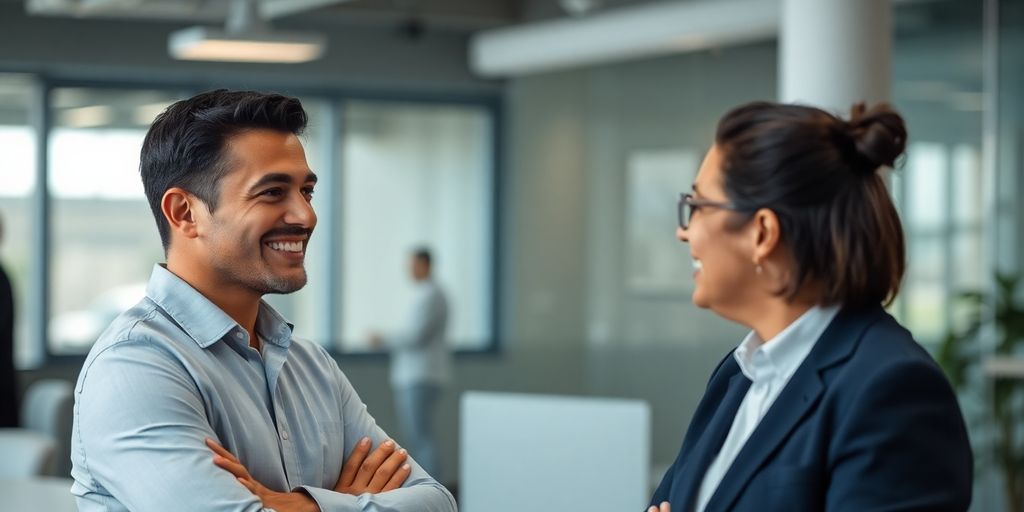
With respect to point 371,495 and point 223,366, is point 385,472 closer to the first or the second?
point 371,495

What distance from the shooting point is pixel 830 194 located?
188 cm

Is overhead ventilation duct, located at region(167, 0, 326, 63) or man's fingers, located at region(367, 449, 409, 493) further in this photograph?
overhead ventilation duct, located at region(167, 0, 326, 63)

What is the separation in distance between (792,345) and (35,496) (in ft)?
9.00

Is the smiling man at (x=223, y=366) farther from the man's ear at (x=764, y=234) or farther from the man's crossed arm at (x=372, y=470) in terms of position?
the man's ear at (x=764, y=234)

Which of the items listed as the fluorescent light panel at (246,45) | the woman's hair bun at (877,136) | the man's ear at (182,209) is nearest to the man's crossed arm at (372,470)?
the man's ear at (182,209)

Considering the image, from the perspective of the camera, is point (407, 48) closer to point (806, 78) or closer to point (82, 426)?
point (806, 78)

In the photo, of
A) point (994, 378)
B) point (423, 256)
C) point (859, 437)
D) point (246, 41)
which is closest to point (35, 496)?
point (859, 437)

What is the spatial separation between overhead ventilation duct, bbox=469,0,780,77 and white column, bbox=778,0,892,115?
244 cm

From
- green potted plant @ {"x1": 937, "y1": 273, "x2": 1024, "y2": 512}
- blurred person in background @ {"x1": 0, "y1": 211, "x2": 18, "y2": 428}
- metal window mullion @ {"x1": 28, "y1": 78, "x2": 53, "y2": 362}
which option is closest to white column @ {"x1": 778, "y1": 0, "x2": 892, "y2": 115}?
green potted plant @ {"x1": 937, "y1": 273, "x2": 1024, "y2": 512}

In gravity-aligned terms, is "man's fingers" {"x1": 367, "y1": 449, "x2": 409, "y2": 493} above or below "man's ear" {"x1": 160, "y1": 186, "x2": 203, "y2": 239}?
below

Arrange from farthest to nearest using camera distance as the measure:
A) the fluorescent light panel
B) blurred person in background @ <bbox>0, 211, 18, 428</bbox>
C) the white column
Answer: blurred person in background @ <bbox>0, 211, 18, 428</bbox> → the fluorescent light panel → the white column

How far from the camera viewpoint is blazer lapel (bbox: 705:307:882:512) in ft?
6.16

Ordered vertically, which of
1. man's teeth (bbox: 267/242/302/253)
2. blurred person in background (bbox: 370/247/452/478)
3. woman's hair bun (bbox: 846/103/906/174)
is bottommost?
blurred person in background (bbox: 370/247/452/478)

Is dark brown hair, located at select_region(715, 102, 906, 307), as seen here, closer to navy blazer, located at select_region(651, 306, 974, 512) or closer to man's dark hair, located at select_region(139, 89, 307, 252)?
navy blazer, located at select_region(651, 306, 974, 512)
